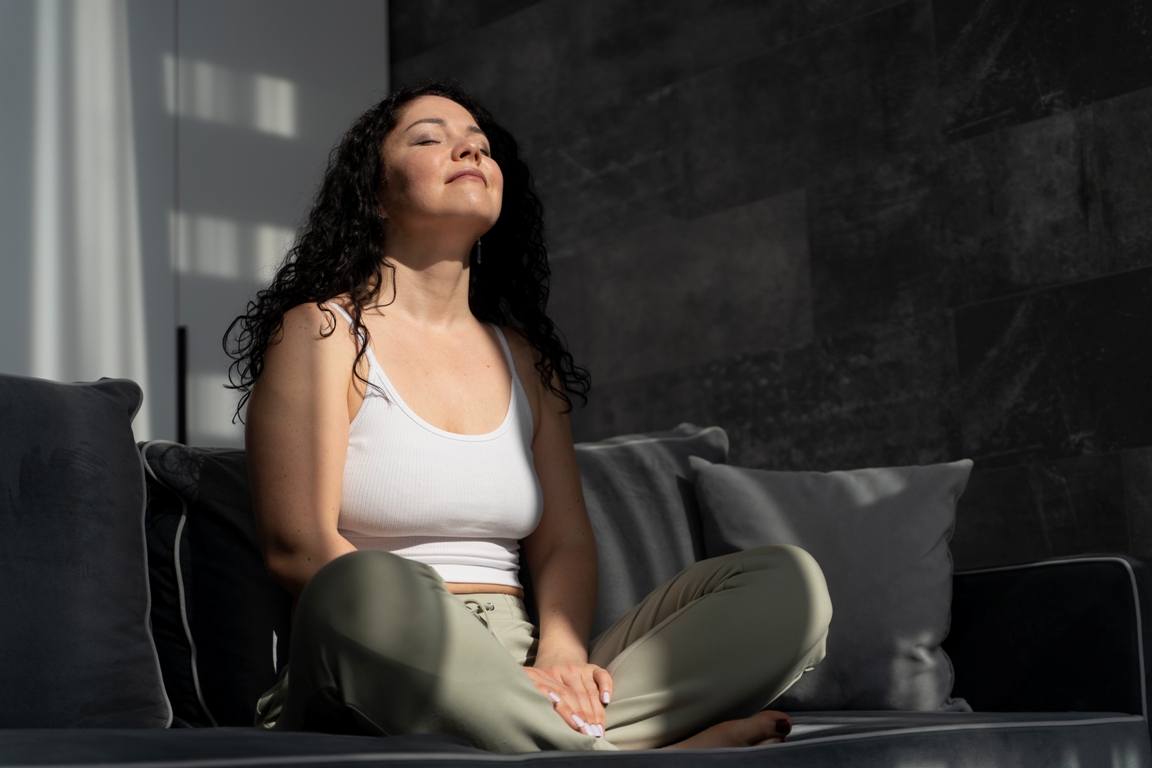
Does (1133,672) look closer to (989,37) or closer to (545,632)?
(545,632)

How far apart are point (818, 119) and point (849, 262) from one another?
0.40m

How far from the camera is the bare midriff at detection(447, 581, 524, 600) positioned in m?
1.65

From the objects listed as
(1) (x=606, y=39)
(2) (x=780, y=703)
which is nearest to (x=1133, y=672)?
(2) (x=780, y=703)

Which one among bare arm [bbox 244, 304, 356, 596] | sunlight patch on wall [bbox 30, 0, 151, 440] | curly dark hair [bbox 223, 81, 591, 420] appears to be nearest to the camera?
bare arm [bbox 244, 304, 356, 596]

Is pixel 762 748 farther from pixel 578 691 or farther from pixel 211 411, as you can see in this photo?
pixel 211 411

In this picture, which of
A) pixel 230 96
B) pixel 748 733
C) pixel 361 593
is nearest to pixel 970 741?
pixel 748 733

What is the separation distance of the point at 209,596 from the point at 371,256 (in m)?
0.59

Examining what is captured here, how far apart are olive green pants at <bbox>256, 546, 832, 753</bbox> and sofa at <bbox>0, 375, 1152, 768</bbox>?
10 centimetres

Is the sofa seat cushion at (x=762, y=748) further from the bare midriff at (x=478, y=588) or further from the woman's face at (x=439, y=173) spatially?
the woman's face at (x=439, y=173)

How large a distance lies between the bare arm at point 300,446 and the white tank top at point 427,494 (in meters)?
0.04

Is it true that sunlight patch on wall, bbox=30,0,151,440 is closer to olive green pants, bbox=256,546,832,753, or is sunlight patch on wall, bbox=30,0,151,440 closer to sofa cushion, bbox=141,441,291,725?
sofa cushion, bbox=141,441,291,725

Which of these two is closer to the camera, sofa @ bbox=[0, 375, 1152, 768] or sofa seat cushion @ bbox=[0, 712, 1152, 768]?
sofa seat cushion @ bbox=[0, 712, 1152, 768]

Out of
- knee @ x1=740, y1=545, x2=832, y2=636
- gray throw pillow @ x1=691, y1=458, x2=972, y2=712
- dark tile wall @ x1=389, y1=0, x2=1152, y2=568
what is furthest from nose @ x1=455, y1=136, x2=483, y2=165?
dark tile wall @ x1=389, y1=0, x2=1152, y2=568

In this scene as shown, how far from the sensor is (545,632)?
5.47 ft
